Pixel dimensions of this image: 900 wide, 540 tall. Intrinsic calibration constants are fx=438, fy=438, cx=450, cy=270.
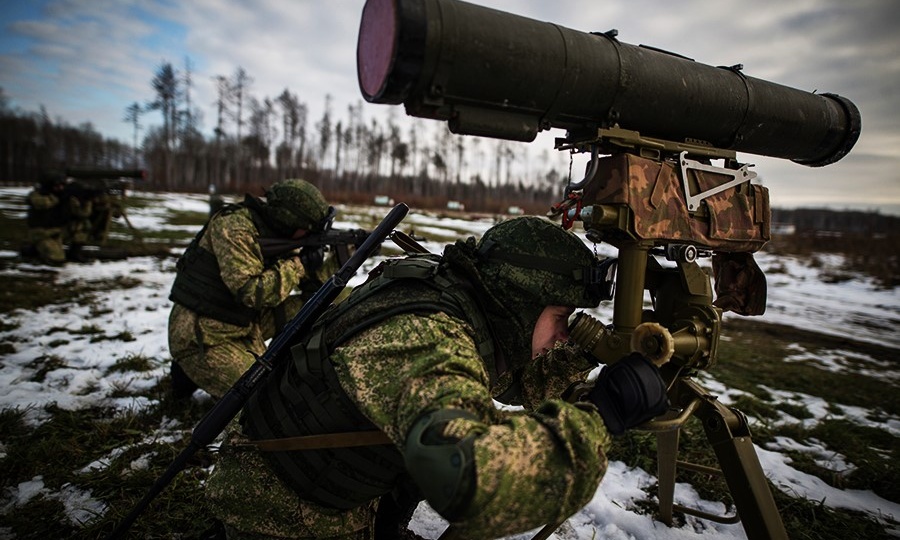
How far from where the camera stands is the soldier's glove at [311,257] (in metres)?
4.60

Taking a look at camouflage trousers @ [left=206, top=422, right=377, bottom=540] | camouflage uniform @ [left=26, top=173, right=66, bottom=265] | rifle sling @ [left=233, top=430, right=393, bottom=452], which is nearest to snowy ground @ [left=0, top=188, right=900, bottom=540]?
camouflage uniform @ [left=26, top=173, right=66, bottom=265]

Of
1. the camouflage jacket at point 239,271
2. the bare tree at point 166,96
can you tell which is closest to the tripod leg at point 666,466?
the camouflage jacket at point 239,271

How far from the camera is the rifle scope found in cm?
132

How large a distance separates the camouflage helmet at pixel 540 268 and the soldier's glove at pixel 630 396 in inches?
19.0

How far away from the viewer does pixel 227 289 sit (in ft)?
13.2

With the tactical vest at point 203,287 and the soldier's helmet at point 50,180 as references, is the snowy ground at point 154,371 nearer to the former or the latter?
the tactical vest at point 203,287

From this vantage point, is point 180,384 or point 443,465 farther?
point 180,384

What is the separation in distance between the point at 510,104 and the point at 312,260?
3585 mm

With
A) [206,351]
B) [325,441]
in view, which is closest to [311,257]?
[206,351]

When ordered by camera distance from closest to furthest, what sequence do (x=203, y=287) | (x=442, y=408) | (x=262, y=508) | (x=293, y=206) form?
(x=442, y=408)
(x=262, y=508)
(x=203, y=287)
(x=293, y=206)

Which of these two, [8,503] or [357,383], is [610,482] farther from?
[8,503]

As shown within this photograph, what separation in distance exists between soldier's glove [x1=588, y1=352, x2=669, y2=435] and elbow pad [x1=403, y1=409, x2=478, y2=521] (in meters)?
0.51

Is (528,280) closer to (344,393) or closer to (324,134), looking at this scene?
(344,393)

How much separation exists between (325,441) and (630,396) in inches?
46.7
